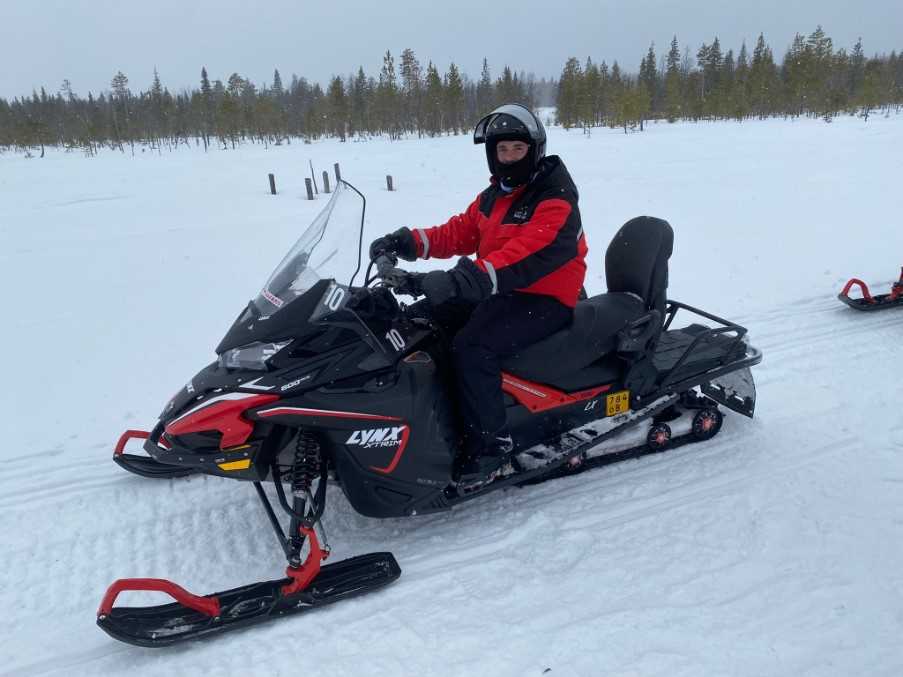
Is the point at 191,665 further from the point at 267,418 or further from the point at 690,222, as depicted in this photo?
the point at 690,222

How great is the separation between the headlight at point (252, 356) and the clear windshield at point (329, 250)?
0.76 feet

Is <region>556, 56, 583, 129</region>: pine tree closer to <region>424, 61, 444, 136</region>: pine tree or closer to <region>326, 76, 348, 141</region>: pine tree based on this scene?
<region>424, 61, 444, 136</region>: pine tree

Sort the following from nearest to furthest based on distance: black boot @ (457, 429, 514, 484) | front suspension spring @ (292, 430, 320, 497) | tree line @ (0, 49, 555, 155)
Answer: front suspension spring @ (292, 430, 320, 497)
black boot @ (457, 429, 514, 484)
tree line @ (0, 49, 555, 155)

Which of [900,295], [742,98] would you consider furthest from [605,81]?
[900,295]

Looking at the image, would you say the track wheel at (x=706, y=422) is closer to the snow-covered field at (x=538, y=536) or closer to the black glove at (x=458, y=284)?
the snow-covered field at (x=538, y=536)

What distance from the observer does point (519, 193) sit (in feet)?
9.71

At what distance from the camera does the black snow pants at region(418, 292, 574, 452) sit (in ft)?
9.04

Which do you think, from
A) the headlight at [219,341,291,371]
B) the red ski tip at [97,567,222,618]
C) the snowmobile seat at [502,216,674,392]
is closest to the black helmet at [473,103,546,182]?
the snowmobile seat at [502,216,674,392]

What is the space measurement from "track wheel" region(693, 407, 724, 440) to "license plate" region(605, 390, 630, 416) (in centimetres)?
55

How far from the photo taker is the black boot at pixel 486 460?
2.91m

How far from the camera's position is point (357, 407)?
256 centimetres

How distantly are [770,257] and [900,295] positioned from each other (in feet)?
6.85

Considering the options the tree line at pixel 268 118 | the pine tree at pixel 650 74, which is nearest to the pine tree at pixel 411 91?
the tree line at pixel 268 118

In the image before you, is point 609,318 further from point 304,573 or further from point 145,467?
point 145,467
